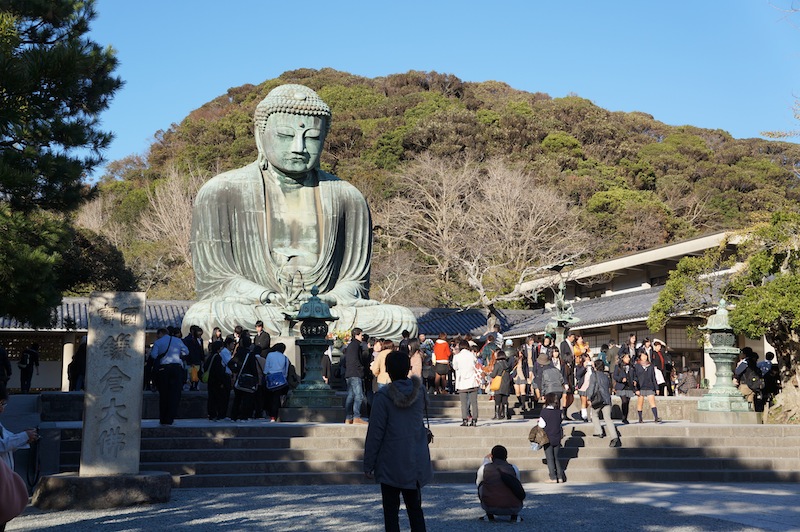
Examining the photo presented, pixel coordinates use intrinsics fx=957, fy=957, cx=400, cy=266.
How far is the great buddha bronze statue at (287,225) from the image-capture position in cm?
1805

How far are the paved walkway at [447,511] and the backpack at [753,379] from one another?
5482mm

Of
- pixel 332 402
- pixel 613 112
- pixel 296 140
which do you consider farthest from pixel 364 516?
pixel 613 112

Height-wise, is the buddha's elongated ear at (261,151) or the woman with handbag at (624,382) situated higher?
the buddha's elongated ear at (261,151)

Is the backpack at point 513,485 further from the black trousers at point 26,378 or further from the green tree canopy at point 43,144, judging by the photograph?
the black trousers at point 26,378

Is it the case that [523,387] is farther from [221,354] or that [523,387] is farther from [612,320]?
[612,320]

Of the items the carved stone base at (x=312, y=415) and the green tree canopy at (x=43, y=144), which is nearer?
the green tree canopy at (x=43, y=144)

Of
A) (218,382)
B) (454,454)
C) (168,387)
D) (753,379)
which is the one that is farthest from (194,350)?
(753,379)

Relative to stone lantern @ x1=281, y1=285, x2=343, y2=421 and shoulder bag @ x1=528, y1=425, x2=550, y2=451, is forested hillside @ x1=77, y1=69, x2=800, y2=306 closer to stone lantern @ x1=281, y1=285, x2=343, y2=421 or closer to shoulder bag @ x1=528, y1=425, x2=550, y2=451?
stone lantern @ x1=281, y1=285, x2=343, y2=421

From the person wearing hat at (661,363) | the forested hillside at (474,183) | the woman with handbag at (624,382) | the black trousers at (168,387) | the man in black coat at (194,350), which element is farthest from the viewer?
the forested hillside at (474,183)

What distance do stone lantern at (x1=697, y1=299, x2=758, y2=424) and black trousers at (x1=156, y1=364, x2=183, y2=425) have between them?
813cm

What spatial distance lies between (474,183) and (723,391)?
25836 millimetres

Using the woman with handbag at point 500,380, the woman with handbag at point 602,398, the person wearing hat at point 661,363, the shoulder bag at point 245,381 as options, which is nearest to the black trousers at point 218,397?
the shoulder bag at point 245,381

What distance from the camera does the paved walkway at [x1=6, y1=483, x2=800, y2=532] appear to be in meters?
7.30

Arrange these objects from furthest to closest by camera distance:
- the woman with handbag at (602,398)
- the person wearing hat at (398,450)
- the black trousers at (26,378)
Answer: the black trousers at (26,378), the woman with handbag at (602,398), the person wearing hat at (398,450)
